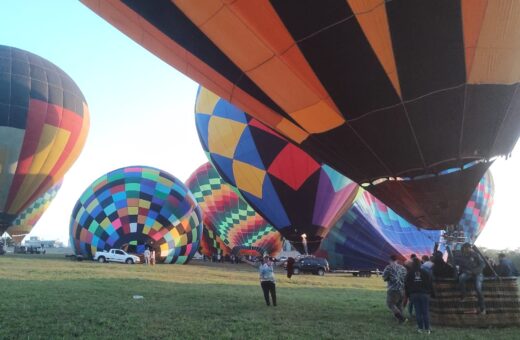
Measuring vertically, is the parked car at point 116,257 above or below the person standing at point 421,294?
above

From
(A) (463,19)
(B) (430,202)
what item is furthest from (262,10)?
(B) (430,202)

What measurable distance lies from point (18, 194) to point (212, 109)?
10.1m

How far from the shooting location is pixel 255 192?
16156 millimetres

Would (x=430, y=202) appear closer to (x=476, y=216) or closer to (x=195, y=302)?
(x=195, y=302)

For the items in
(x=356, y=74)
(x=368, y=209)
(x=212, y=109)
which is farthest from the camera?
(x=368, y=209)

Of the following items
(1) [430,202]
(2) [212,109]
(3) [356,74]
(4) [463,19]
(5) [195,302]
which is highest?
(2) [212,109]

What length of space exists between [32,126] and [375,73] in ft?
55.0

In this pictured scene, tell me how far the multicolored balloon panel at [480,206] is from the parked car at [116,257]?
1711 centimetres

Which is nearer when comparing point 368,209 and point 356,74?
point 356,74

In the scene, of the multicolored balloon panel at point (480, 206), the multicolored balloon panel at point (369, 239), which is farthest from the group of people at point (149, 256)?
the multicolored balloon panel at point (480, 206)

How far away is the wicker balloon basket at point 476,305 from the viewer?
583 cm

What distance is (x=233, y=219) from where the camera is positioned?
2942cm

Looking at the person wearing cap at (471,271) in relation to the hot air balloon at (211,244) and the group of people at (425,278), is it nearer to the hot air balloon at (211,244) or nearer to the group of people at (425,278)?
the group of people at (425,278)

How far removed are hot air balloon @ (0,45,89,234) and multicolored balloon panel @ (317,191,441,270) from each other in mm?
12889
